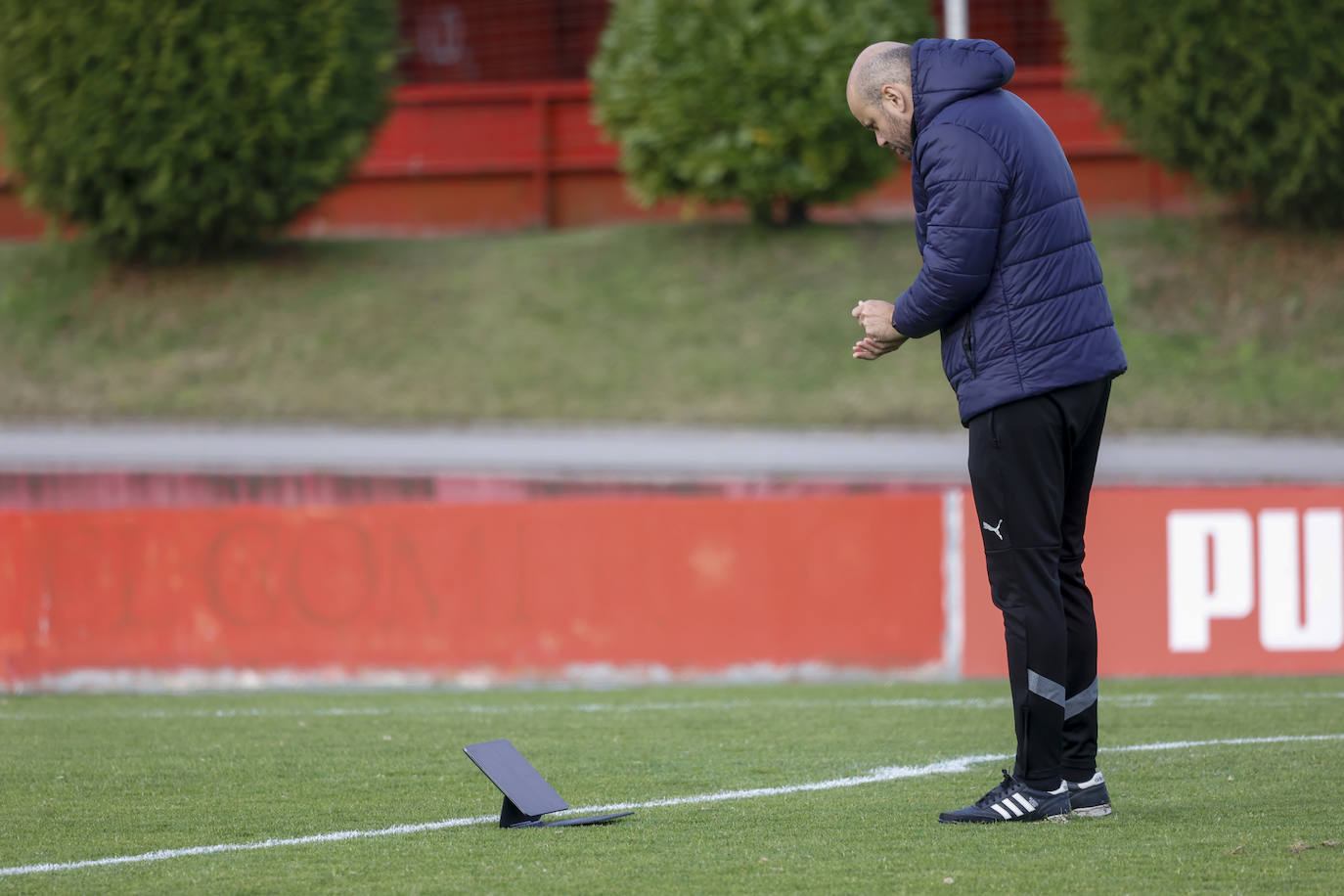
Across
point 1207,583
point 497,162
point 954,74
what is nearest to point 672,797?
point 954,74

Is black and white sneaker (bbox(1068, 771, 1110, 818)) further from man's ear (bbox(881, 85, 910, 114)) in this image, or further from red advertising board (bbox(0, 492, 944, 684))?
red advertising board (bbox(0, 492, 944, 684))

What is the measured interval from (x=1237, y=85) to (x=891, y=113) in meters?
13.9

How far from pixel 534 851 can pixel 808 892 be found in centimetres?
78

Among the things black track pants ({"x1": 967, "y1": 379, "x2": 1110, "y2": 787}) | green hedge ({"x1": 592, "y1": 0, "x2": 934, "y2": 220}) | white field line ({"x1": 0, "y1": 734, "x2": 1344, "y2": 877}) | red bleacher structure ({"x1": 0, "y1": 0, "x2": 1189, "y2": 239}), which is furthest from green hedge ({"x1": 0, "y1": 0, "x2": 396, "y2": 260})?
black track pants ({"x1": 967, "y1": 379, "x2": 1110, "y2": 787})

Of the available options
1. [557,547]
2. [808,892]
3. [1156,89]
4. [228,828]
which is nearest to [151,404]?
[557,547]

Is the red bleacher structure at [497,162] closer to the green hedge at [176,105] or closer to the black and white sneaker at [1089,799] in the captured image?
the green hedge at [176,105]

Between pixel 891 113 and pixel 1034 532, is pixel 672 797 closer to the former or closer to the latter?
pixel 1034 532

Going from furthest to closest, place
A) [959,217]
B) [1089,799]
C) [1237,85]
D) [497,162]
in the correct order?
1. [497,162]
2. [1237,85]
3. [1089,799]
4. [959,217]

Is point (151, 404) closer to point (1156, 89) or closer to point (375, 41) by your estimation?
point (375, 41)

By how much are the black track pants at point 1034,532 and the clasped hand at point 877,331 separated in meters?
0.31

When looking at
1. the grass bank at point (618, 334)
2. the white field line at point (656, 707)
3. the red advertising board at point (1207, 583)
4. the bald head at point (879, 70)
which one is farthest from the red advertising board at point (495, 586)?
the grass bank at point (618, 334)

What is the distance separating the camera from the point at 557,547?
9.43 m

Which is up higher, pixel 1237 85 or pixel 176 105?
pixel 176 105

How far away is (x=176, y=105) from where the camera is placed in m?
17.8
